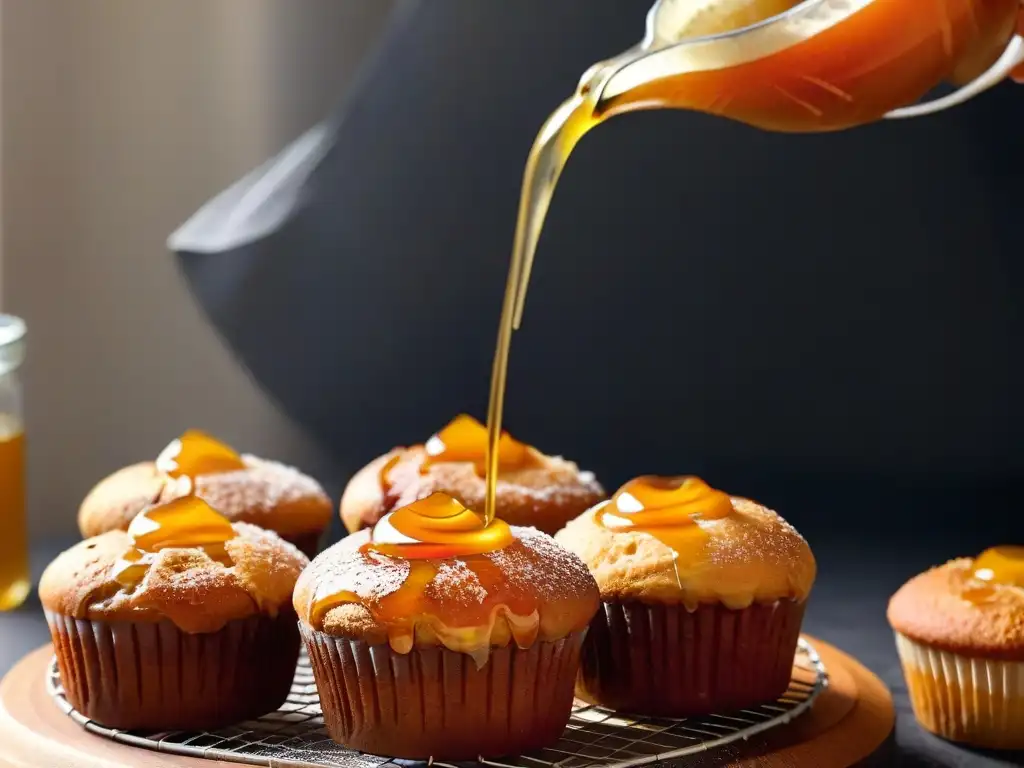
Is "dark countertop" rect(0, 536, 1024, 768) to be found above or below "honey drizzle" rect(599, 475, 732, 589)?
below

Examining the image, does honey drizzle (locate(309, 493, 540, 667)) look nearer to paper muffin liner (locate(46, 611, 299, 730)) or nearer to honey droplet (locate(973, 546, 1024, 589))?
paper muffin liner (locate(46, 611, 299, 730))

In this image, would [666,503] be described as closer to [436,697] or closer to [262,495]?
[436,697]

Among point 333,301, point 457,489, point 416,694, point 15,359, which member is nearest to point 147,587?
point 416,694

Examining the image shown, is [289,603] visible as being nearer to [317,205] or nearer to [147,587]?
[147,587]

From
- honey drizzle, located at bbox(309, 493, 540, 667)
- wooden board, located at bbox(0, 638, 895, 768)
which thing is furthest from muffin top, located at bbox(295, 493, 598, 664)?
wooden board, located at bbox(0, 638, 895, 768)

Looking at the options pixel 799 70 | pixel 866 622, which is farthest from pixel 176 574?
pixel 866 622

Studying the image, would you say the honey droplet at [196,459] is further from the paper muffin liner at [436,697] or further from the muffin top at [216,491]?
the paper muffin liner at [436,697]

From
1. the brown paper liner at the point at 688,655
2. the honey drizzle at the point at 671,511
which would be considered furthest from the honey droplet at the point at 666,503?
the brown paper liner at the point at 688,655
